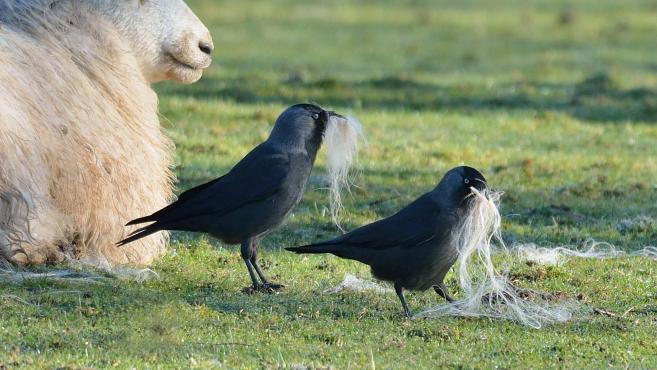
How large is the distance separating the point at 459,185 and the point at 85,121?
2.51 m

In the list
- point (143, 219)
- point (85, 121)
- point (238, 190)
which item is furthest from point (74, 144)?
point (238, 190)

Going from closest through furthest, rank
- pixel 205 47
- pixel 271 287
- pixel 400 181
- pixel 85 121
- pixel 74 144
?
pixel 271 287 → pixel 74 144 → pixel 85 121 → pixel 205 47 → pixel 400 181

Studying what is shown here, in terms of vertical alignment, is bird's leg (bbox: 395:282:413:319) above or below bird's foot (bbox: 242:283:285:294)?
above

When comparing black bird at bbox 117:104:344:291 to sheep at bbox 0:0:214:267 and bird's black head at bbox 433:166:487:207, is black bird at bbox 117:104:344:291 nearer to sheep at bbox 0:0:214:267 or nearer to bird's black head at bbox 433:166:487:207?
sheep at bbox 0:0:214:267

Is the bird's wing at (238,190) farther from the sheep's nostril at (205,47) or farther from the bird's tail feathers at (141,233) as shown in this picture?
the sheep's nostril at (205,47)

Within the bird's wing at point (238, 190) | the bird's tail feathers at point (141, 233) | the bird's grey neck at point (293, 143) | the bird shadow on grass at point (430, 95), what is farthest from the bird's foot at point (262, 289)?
the bird shadow on grass at point (430, 95)

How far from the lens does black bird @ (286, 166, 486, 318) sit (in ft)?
24.1

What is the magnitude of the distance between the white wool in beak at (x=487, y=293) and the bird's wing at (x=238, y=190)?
3.73 feet

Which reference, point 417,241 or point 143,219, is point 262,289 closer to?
point 143,219

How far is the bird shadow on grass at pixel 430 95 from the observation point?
16.8 meters

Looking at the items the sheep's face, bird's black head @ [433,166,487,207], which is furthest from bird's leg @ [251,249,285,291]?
the sheep's face

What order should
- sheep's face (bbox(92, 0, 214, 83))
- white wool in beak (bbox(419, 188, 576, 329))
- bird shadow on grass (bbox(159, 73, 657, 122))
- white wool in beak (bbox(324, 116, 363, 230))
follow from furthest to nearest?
1. bird shadow on grass (bbox(159, 73, 657, 122))
2. sheep's face (bbox(92, 0, 214, 83))
3. white wool in beak (bbox(324, 116, 363, 230))
4. white wool in beak (bbox(419, 188, 576, 329))

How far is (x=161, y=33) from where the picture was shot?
8.84m

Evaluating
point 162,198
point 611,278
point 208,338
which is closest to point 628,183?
point 611,278
